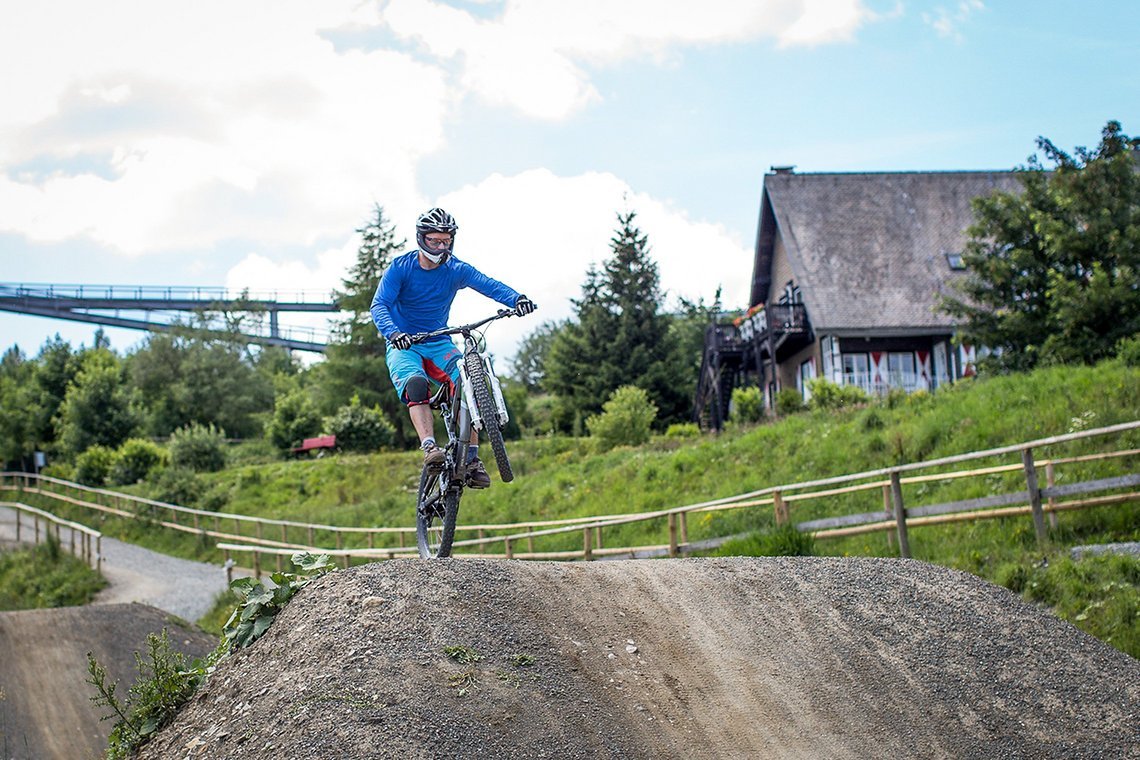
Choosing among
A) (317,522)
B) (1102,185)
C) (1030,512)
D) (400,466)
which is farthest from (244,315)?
(1030,512)

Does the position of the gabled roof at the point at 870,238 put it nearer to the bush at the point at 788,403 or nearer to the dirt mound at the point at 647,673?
the bush at the point at 788,403

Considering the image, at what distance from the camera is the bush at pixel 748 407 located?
110ft

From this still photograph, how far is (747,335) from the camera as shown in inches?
1657

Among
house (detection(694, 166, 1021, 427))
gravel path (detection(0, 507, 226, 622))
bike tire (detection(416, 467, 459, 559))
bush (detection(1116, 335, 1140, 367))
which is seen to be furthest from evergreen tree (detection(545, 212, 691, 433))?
bike tire (detection(416, 467, 459, 559))

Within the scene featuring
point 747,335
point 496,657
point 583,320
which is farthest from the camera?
point 583,320

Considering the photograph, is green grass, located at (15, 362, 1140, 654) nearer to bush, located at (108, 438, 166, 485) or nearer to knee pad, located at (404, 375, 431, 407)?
knee pad, located at (404, 375, 431, 407)

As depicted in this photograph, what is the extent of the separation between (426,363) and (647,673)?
342 centimetres

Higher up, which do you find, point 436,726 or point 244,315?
point 244,315

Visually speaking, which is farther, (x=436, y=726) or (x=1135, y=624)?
(x=1135, y=624)

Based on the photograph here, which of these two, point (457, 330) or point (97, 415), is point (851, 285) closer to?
point (457, 330)

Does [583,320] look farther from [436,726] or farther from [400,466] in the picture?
[436,726]

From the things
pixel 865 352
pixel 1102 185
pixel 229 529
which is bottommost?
pixel 229 529

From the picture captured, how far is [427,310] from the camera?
32.2ft

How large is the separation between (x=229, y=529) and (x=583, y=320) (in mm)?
19077
